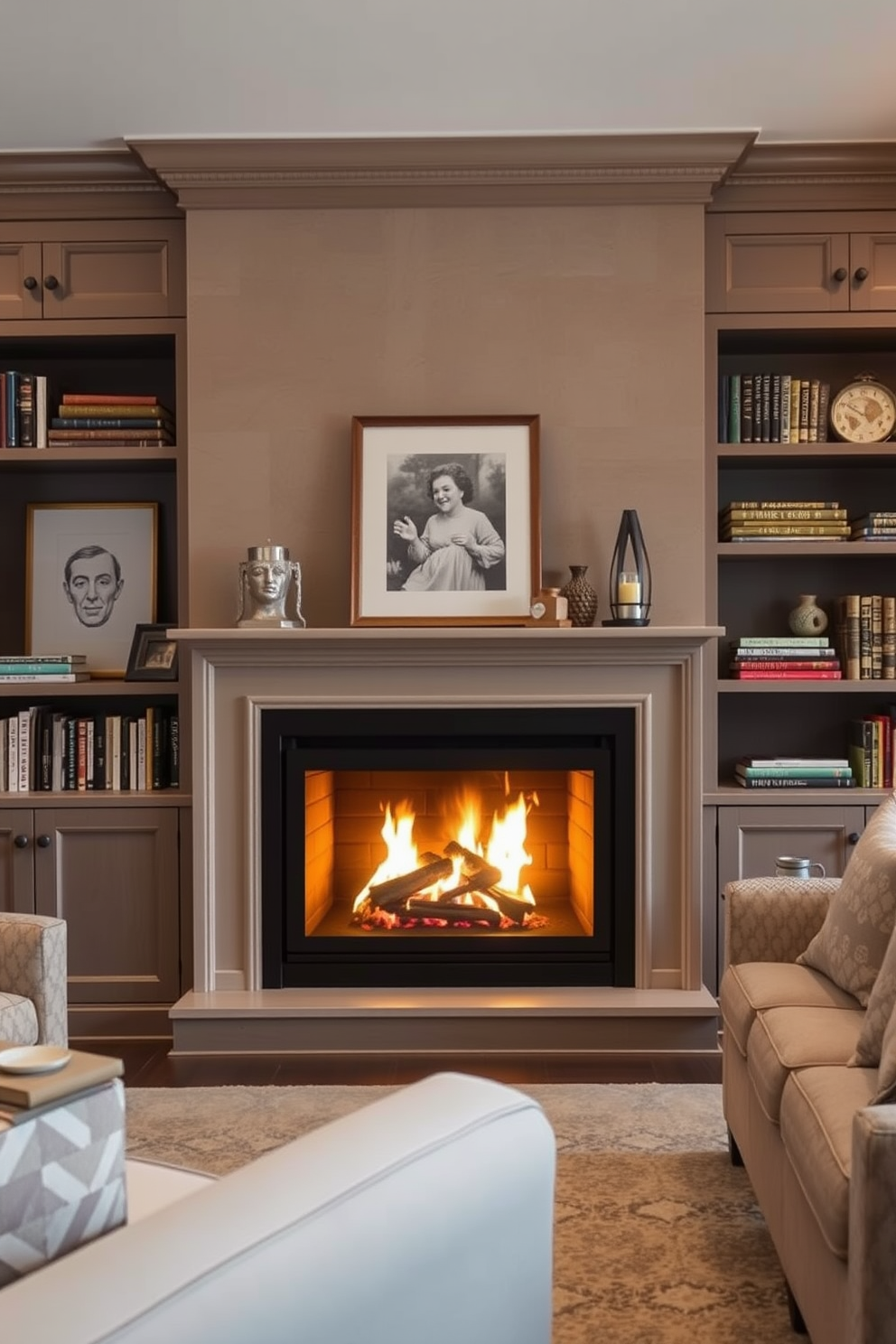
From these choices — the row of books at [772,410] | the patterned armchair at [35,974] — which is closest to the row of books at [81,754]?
the patterned armchair at [35,974]

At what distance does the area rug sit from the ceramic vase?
5.20ft

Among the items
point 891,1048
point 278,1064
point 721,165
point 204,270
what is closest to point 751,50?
point 721,165

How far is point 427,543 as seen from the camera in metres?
3.78

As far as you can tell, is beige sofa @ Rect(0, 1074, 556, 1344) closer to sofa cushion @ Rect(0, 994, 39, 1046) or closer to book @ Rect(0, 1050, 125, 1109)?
book @ Rect(0, 1050, 125, 1109)

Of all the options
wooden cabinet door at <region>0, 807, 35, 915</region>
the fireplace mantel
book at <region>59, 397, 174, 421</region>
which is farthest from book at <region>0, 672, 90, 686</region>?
book at <region>59, 397, 174, 421</region>

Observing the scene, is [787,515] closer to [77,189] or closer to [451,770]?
[451,770]

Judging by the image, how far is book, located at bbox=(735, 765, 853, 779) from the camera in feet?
12.7

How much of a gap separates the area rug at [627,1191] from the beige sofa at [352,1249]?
1.10 meters

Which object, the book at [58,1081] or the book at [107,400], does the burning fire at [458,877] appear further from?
the book at [58,1081]

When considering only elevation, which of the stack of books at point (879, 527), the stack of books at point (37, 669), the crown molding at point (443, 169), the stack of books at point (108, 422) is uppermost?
the crown molding at point (443, 169)

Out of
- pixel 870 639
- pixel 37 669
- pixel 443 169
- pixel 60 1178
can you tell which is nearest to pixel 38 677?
pixel 37 669

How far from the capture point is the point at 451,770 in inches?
147

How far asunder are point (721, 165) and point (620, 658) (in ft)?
5.16

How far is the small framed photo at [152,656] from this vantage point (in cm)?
394
